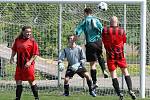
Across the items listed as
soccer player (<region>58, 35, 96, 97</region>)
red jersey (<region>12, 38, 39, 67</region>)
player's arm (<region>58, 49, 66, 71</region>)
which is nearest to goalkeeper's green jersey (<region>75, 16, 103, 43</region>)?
soccer player (<region>58, 35, 96, 97</region>)

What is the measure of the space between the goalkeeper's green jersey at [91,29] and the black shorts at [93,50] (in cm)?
10

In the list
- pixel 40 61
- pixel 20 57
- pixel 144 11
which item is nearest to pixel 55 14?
pixel 40 61

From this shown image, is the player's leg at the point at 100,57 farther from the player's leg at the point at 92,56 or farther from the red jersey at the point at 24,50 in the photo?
the red jersey at the point at 24,50

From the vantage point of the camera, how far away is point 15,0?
45.3 feet

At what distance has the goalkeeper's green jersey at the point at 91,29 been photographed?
41.6ft

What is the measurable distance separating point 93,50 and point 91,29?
20.5 inches

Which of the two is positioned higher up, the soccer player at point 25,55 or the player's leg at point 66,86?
the soccer player at point 25,55

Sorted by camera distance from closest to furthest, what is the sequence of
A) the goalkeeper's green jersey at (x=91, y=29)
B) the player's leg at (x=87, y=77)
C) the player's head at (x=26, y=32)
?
the player's head at (x=26, y=32), the goalkeeper's green jersey at (x=91, y=29), the player's leg at (x=87, y=77)

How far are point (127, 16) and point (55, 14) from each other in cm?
215

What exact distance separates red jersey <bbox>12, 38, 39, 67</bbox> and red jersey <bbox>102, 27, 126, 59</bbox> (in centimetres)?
161

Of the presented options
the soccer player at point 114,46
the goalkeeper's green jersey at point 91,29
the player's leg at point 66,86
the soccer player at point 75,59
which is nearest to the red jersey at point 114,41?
the soccer player at point 114,46

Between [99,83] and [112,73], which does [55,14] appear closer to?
[99,83]

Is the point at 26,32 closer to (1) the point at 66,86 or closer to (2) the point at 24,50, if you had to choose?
(2) the point at 24,50

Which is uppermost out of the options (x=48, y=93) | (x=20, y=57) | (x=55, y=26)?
(x=55, y=26)
